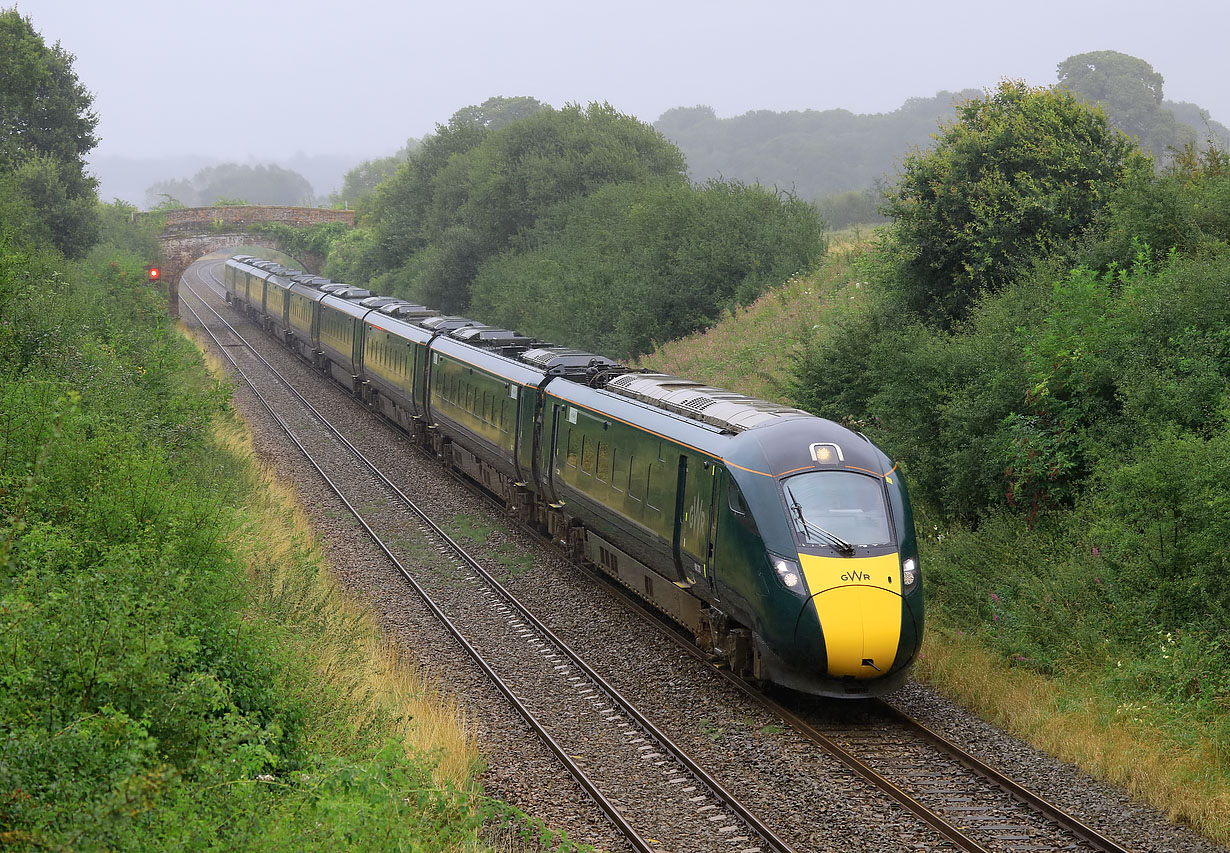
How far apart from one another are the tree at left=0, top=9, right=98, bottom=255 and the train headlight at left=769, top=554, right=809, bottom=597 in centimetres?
2961

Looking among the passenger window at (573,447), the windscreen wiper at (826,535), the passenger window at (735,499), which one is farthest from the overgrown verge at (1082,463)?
the passenger window at (573,447)

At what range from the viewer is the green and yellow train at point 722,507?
1093 cm

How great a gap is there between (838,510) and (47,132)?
38143 millimetres

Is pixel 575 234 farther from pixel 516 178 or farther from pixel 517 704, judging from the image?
pixel 517 704

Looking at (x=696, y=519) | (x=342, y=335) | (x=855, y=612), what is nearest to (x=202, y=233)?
(x=342, y=335)

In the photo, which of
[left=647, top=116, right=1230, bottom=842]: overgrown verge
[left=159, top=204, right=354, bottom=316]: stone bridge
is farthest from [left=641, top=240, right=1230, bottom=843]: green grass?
[left=159, top=204, right=354, bottom=316]: stone bridge

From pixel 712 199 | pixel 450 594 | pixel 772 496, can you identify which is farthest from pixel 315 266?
pixel 772 496

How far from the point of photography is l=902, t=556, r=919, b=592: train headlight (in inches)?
440

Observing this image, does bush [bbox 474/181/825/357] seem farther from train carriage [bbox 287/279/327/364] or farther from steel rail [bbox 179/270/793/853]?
steel rail [bbox 179/270/793/853]

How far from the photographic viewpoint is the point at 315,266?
67.7 m

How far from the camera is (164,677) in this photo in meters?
7.11

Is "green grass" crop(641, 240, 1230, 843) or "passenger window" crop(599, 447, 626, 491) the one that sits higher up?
"passenger window" crop(599, 447, 626, 491)

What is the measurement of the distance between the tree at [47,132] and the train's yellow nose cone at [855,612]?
1184 inches

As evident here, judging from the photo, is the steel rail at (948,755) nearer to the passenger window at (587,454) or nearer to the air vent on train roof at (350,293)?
the passenger window at (587,454)
